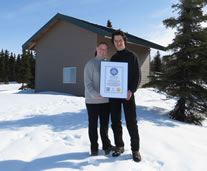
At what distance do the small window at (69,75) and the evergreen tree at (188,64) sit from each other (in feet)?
21.4

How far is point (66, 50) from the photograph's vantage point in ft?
40.4

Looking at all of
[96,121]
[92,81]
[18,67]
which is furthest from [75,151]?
[18,67]

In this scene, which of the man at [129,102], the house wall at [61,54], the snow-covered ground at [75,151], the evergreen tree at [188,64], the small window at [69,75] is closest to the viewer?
the snow-covered ground at [75,151]

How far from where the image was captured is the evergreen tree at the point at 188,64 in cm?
621

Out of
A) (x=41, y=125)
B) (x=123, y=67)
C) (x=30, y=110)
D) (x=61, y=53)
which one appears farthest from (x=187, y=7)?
(x=61, y=53)

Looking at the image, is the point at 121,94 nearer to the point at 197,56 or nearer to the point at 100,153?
the point at 100,153

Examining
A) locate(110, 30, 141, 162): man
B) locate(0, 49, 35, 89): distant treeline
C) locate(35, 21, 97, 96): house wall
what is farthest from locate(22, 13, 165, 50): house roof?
locate(0, 49, 35, 89): distant treeline

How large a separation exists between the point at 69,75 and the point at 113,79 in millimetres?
10034

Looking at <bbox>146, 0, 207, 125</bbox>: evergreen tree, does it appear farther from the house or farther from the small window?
the small window

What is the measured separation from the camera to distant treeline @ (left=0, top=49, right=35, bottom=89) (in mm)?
33500

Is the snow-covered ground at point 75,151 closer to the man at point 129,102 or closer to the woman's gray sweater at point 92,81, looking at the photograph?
the man at point 129,102

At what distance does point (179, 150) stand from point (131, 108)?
4.56 ft

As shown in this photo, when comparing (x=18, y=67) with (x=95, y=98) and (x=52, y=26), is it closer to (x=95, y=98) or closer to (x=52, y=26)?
(x=52, y=26)

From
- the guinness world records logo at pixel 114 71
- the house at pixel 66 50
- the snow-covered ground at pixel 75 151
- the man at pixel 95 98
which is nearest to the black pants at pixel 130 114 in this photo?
the man at pixel 95 98
